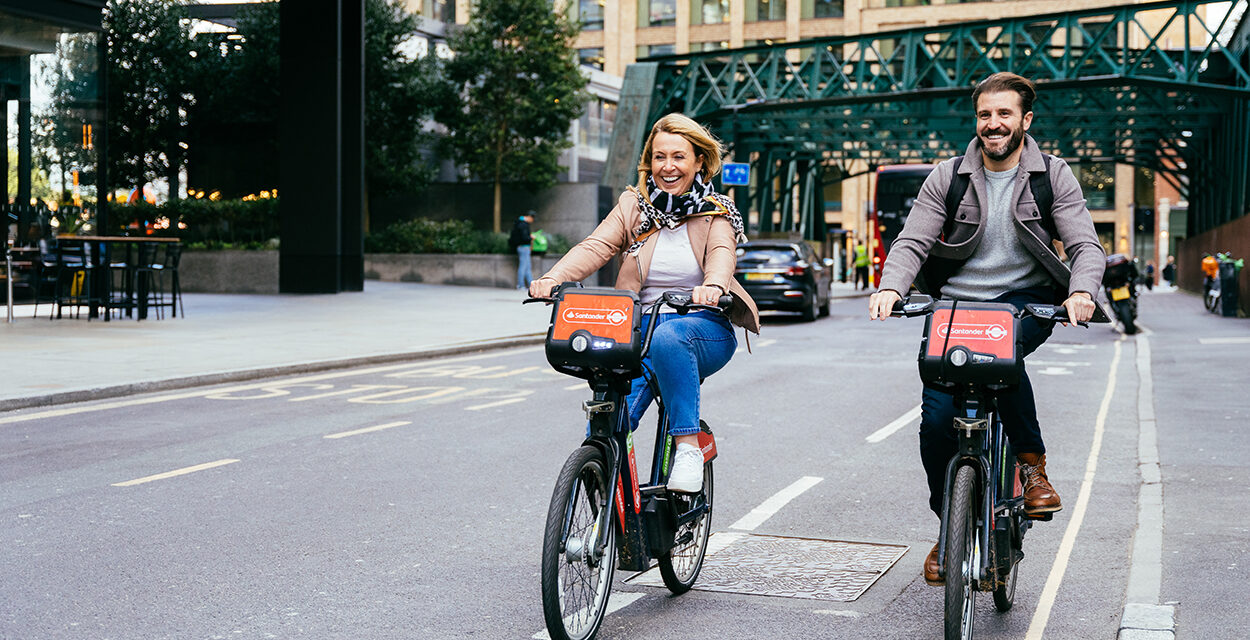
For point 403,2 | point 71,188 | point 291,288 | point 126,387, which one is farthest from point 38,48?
point 403,2

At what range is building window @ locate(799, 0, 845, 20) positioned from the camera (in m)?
74.6

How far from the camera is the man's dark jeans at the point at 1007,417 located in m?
4.32

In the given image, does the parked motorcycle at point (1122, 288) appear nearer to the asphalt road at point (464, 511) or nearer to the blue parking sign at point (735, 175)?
the asphalt road at point (464, 511)

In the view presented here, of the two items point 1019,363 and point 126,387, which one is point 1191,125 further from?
point 1019,363

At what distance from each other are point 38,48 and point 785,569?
1856cm

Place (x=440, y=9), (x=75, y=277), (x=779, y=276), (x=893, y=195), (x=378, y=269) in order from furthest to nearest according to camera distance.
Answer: (x=440, y=9) < (x=893, y=195) < (x=378, y=269) < (x=779, y=276) < (x=75, y=277)

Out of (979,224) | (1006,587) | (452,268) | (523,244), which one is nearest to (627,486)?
(1006,587)

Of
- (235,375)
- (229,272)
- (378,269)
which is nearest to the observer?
(235,375)

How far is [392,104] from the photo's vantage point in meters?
35.0

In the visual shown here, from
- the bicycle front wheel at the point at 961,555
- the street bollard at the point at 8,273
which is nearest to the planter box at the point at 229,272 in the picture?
the street bollard at the point at 8,273

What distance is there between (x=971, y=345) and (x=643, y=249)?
1303mm

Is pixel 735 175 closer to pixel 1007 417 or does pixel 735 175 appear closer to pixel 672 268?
pixel 672 268

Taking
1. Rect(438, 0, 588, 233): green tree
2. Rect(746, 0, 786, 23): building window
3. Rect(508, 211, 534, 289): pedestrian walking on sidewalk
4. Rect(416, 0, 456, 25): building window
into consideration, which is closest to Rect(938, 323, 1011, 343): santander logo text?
Rect(508, 211, 534, 289): pedestrian walking on sidewalk

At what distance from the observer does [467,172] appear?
40.2 meters
